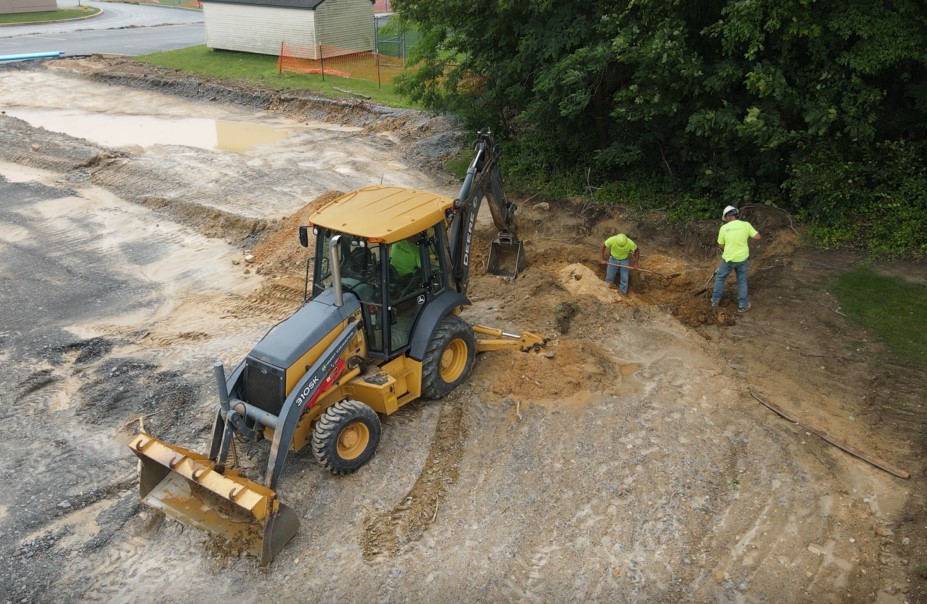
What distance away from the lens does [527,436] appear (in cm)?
855

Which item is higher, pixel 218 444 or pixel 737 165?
pixel 737 165

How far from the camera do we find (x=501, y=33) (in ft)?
49.3

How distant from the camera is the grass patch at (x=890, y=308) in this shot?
32.6 ft

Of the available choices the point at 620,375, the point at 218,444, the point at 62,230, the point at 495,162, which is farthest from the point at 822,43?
the point at 62,230

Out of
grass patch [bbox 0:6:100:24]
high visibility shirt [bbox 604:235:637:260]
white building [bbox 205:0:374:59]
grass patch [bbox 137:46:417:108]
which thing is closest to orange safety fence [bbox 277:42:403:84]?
white building [bbox 205:0:374:59]

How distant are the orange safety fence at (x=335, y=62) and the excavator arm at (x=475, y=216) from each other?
16.3 meters

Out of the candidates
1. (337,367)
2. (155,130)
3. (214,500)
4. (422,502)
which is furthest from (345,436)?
(155,130)

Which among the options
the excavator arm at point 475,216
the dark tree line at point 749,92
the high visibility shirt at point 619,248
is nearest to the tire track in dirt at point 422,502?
the excavator arm at point 475,216

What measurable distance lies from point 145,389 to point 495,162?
5843mm

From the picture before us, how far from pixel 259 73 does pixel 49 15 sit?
26092 millimetres

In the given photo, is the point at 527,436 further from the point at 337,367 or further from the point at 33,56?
the point at 33,56

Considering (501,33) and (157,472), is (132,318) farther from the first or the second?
(501,33)

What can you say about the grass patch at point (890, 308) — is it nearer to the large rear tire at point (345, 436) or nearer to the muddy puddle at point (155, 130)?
the large rear tire at point (345, 436)

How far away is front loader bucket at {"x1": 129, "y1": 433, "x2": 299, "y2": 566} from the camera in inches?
268
